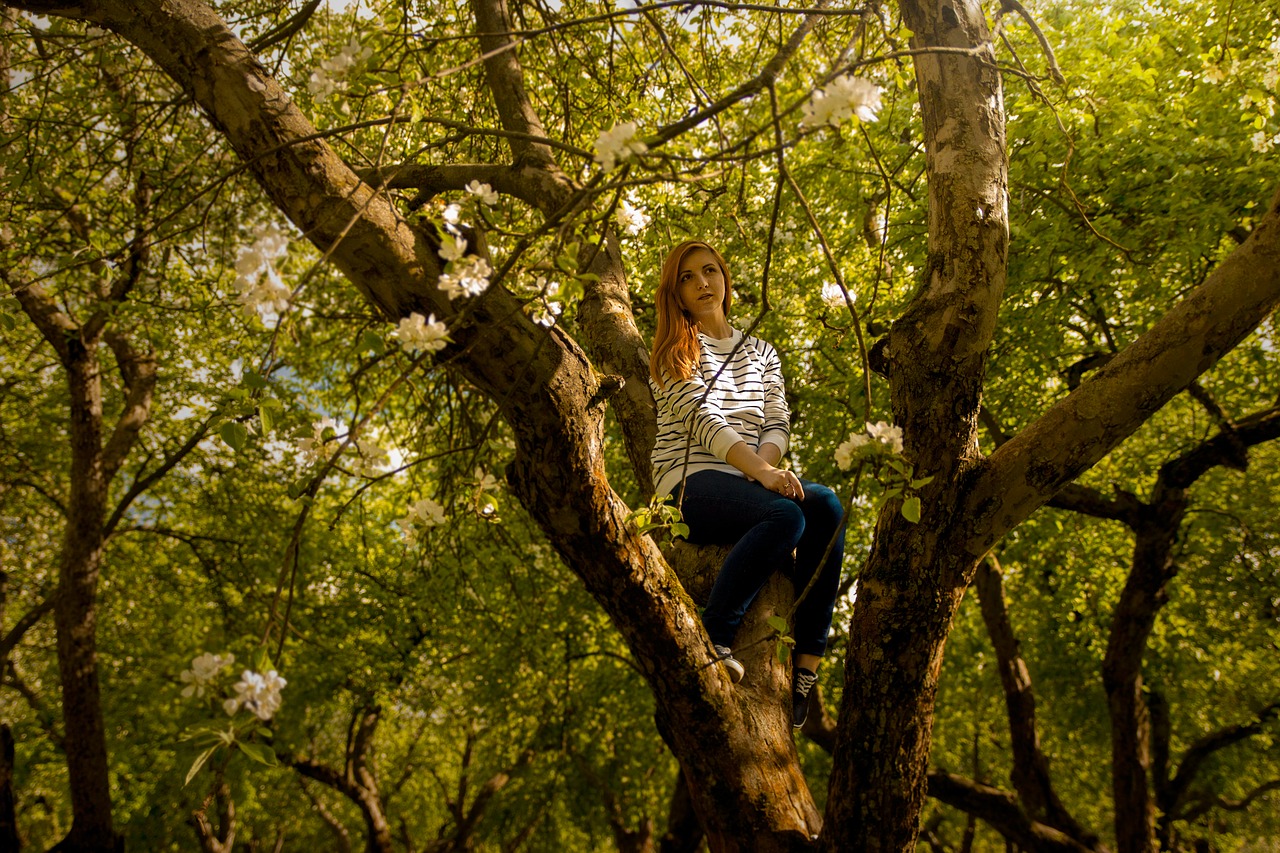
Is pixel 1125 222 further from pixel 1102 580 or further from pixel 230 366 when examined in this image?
pixel 230 366

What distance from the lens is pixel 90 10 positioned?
6.94 ft

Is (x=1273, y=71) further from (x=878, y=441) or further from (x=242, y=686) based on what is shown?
(x=242, y=686)

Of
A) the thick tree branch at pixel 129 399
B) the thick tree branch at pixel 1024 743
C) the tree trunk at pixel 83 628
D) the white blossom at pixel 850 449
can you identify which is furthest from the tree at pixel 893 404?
the thick tree branch at pixel 129 399

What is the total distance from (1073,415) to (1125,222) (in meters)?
4.18

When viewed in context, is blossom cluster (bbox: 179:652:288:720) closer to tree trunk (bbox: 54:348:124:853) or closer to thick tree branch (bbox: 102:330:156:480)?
tree trunk (bbox: 54:348:124:853)

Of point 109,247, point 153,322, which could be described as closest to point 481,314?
point 109,247

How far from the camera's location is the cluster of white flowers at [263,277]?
1.56 metres

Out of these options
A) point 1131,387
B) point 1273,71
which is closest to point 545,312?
point 1131,387

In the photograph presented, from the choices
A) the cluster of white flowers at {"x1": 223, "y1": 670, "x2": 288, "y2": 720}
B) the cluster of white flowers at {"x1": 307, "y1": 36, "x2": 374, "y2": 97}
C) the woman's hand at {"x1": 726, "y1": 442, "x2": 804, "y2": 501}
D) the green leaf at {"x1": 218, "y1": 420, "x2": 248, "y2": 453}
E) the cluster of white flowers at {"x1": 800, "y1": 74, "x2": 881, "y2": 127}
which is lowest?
the cluster of white flowers at {"x1": 223, "y1": 670, "x2": 288, "y2": 720}

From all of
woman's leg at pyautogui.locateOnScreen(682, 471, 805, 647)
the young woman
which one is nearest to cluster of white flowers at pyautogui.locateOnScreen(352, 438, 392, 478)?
the young woman

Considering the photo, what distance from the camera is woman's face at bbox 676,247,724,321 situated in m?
3.12

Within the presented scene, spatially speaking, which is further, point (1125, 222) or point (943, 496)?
point (1125, 222)

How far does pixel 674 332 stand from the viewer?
3008 millimetres

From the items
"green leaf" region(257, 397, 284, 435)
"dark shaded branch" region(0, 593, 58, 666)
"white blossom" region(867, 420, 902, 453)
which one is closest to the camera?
"green leaf" region(257, 397, 284, 435)
